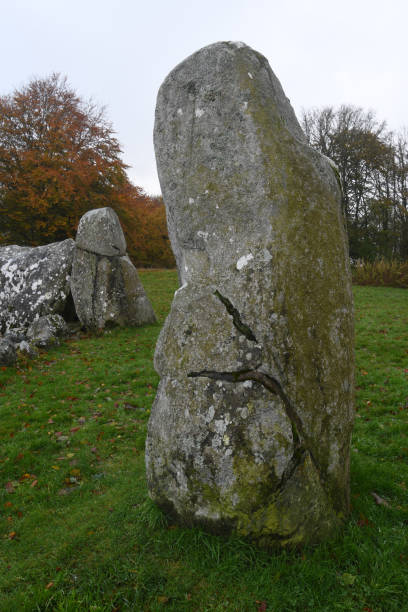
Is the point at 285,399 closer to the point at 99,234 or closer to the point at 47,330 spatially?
the point at 47,330

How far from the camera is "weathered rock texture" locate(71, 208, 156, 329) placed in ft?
39.8

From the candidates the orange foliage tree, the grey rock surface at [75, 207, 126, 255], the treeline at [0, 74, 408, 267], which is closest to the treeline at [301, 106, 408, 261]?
the treeline at [0, 74, 408, 267]

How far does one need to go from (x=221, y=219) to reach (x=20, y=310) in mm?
10722

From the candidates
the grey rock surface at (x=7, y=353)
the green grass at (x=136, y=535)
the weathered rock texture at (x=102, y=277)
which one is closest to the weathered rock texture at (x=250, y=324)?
the green grass at (x=136, y=535)

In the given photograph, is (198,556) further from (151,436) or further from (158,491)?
(151,436)

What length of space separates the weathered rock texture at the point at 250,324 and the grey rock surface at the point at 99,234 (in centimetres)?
887

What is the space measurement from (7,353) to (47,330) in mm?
1896

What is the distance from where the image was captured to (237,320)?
3.28 meters

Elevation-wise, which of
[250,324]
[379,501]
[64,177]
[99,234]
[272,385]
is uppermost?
[64,177]

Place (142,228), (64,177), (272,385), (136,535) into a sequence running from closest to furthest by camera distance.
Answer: (272,385)
(136,535)
(64,177)
(142,228)

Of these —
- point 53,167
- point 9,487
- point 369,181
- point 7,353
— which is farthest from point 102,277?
point 369,181

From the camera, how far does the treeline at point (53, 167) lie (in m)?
21.6

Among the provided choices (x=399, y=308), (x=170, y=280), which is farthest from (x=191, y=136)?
(x=170, y=280)

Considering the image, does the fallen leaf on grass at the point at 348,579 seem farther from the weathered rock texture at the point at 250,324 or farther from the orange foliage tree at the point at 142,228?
the orange foliage tree at the point at 142,228
